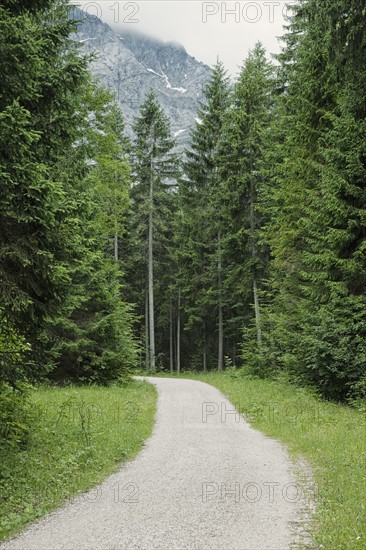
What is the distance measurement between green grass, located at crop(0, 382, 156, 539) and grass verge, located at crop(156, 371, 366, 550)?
321 centimetres

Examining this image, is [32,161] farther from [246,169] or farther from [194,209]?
[194,209]

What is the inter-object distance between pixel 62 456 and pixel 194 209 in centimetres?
2676

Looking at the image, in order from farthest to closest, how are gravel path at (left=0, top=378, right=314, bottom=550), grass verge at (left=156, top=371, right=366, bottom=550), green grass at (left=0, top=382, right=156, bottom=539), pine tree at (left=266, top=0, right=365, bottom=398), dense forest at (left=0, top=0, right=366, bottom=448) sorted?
1. pine tree at (left=266, top=0, right=365, bottom=398)
2. dense forest at (left=0, top=0, right=366, bottom=448)
3. green grass at (left=0, top=382, right=156, bottom=539)
4. grass verge at (left=156, top=371, right=366, bottom=550)
5. gravel path at (left=0, top=378, right=314, bottom=550)

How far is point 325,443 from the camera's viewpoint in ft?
28.0

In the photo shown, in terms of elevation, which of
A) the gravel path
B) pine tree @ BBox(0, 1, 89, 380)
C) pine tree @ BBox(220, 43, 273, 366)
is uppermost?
pine tree @ BBox(220, 43, 273, 366)

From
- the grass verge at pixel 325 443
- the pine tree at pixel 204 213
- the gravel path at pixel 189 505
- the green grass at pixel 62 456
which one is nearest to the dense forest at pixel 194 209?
the pine tree at pixel 204 213

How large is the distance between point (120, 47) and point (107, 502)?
18819cm

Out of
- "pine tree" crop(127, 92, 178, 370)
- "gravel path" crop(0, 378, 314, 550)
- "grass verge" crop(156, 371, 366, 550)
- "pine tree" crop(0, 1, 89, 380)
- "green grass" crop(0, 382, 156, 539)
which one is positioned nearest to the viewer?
"gravel path" crop(0, 378, 314, 550)

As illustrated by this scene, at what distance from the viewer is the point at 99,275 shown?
18.0 metres

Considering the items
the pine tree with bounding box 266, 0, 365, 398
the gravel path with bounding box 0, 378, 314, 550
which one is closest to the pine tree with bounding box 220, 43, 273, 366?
the pine tree with bounding box 266, 0, 365, 398

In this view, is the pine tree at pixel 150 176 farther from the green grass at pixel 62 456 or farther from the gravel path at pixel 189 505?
the gravel path at pixel 189 505

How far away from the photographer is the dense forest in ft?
22.3

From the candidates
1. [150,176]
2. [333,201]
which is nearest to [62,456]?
[333,201]

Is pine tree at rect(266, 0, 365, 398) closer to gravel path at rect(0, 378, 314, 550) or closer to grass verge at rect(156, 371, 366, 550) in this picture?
grass verge at rect(156, 371, 366, 550)
